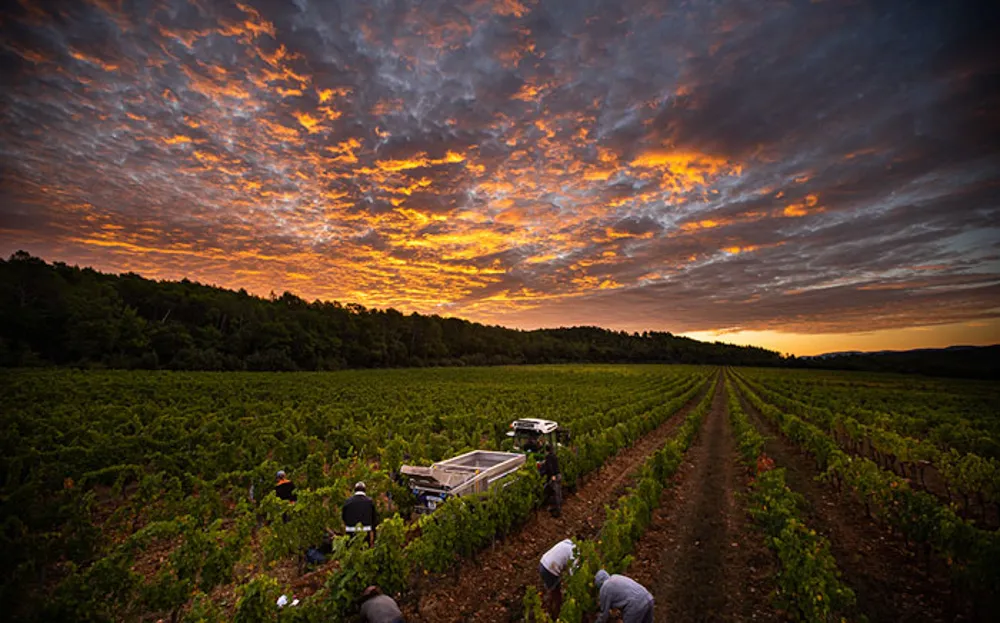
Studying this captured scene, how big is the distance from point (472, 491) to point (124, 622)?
6.11 metres

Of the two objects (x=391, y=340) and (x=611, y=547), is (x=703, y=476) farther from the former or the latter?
(x=391, y=340)

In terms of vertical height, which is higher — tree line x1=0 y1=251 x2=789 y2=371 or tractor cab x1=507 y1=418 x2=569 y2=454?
tree line x1=0 y1=251 x2=789 y2=371

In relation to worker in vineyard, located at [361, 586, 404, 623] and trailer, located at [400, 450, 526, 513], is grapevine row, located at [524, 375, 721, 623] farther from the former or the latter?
trailer, located at [400, 450, 526, 513]

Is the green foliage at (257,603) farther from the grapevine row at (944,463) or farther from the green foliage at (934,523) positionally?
the grapevine row at (944,463)

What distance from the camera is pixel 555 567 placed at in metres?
6.18

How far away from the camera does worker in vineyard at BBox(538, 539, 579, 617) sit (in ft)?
20.3

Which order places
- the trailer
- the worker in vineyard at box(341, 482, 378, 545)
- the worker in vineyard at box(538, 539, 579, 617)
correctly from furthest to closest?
the trailer → the worker in vineyard at box(341, 482, 378, 545) → the worker in vineyard at box(538, 539, 579, 617)

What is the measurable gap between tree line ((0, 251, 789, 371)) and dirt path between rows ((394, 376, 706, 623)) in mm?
60524

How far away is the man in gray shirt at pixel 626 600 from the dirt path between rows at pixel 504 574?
2288 mm

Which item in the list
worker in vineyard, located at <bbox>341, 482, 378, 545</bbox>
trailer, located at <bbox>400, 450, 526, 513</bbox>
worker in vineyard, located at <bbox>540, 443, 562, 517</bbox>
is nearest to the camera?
worker in vineyard, located at <bbox>341, 482, 378, 545</bbox>

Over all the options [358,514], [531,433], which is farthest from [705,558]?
[358,514]

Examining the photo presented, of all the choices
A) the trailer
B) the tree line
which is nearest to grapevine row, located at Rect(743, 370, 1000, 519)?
the trailer

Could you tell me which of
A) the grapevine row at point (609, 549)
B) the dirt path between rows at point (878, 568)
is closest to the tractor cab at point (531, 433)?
the grapevine row at point (609, 549)

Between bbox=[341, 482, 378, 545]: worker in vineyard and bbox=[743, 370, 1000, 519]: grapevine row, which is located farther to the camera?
bbox=[743, 370, 1000, 519]: grapevine row
